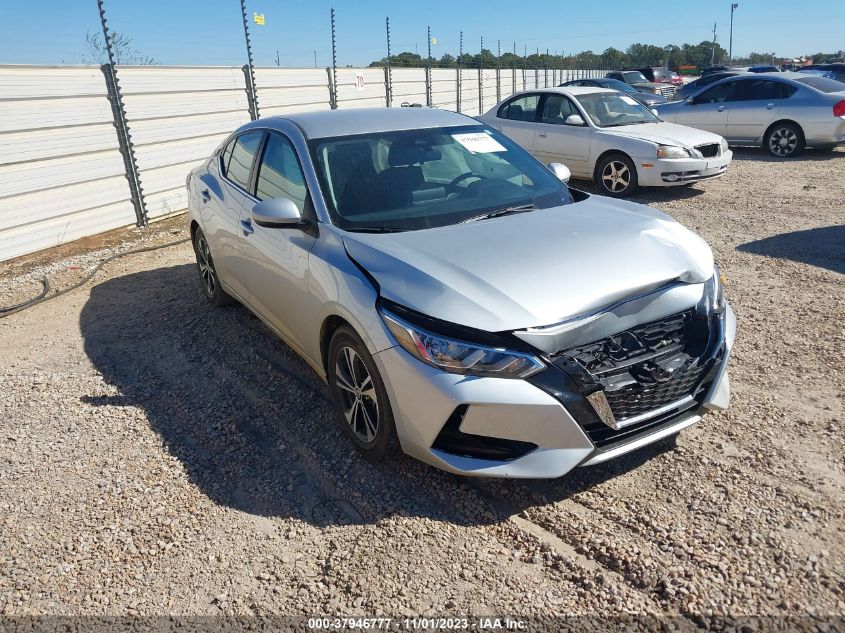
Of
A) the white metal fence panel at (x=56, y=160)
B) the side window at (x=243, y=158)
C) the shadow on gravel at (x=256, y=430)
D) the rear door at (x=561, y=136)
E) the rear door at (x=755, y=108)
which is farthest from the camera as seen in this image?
the rear door at (x=755, y=108)

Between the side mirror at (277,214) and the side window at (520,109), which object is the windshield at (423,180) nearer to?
the side mirror at (277,214)

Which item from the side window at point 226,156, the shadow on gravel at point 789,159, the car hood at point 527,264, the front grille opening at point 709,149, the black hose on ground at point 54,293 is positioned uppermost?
the side window at point 226,156

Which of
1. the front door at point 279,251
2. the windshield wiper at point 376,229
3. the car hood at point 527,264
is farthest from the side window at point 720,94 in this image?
the windshield wiper at point 376,229

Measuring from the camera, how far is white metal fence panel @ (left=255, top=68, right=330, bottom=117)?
40.1 ft

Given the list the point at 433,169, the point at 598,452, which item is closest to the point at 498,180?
the point at 433,169

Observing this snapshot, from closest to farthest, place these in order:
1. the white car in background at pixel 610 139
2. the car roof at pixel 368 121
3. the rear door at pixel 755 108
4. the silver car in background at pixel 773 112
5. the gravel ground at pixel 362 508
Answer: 1. the gravel ground at pixel 362 508
2. the car roof at pixel 368 121
3. the white car in background at pixel 610 139
4. the silver car in background at pixel 773 112
5. the rear door at pixel 755 108

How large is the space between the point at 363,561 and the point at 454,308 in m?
1.14

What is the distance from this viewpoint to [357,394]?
136 inches

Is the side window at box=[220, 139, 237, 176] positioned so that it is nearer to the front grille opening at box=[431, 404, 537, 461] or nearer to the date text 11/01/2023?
the front grille opening at box=[431, 404, 537, 461]

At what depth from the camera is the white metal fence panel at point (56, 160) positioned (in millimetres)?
7859

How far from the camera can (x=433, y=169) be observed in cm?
412

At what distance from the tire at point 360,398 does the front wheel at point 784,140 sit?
12065mm

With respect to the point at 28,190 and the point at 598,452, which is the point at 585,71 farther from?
the point at 598,452

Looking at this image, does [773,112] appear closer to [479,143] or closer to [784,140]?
[784,140]
